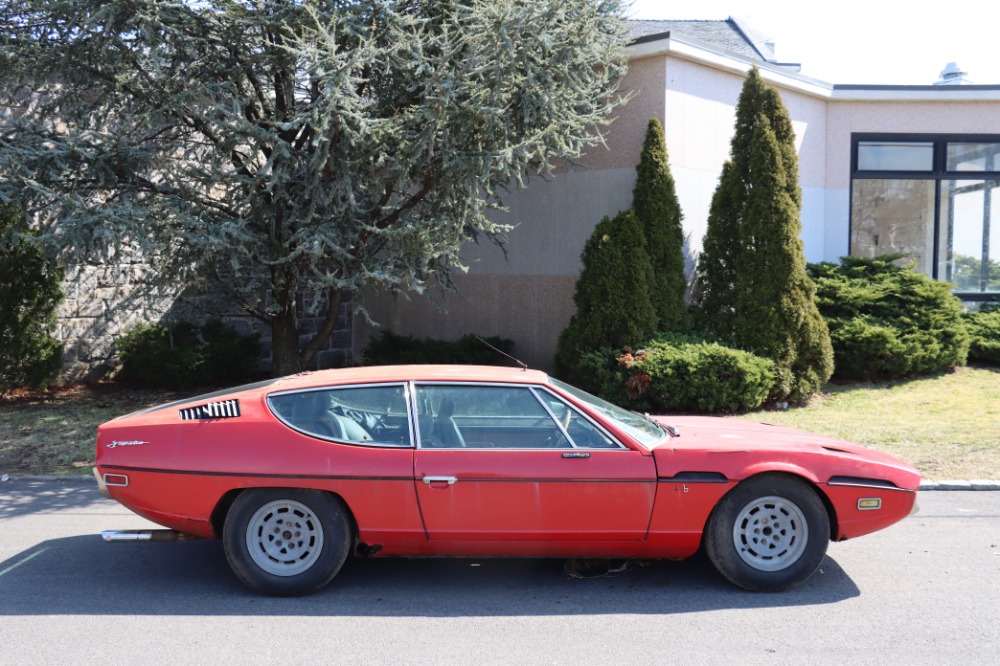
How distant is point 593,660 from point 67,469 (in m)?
6.53

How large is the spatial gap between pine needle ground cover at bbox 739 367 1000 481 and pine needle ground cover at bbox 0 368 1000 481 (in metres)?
0.01

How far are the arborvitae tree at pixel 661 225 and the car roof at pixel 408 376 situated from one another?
6.22 m

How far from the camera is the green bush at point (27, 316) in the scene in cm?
1149

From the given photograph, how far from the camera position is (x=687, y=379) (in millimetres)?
10414

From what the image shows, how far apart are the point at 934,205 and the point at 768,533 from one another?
12.5 m

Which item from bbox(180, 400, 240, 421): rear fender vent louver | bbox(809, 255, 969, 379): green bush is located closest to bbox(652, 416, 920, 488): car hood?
bbox(180, 400, 240, 421): rear fender vent louver

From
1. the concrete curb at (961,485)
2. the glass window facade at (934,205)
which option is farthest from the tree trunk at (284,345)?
the glass window facade at (934,205)

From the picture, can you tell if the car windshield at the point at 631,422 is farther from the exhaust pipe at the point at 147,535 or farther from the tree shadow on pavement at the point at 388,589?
the exhaust pipe at the point at 147,535

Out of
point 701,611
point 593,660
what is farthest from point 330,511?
point 701,611

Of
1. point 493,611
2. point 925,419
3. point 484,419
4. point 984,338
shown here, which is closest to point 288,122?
point 484,419

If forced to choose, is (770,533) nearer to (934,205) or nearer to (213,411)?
(213,411)

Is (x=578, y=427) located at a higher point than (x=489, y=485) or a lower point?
higher

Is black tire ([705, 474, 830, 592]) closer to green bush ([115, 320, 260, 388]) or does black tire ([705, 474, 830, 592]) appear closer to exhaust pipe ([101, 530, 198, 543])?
exhaust pipe ([101, 530, 198, 543])

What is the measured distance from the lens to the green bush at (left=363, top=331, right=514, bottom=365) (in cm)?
1329
